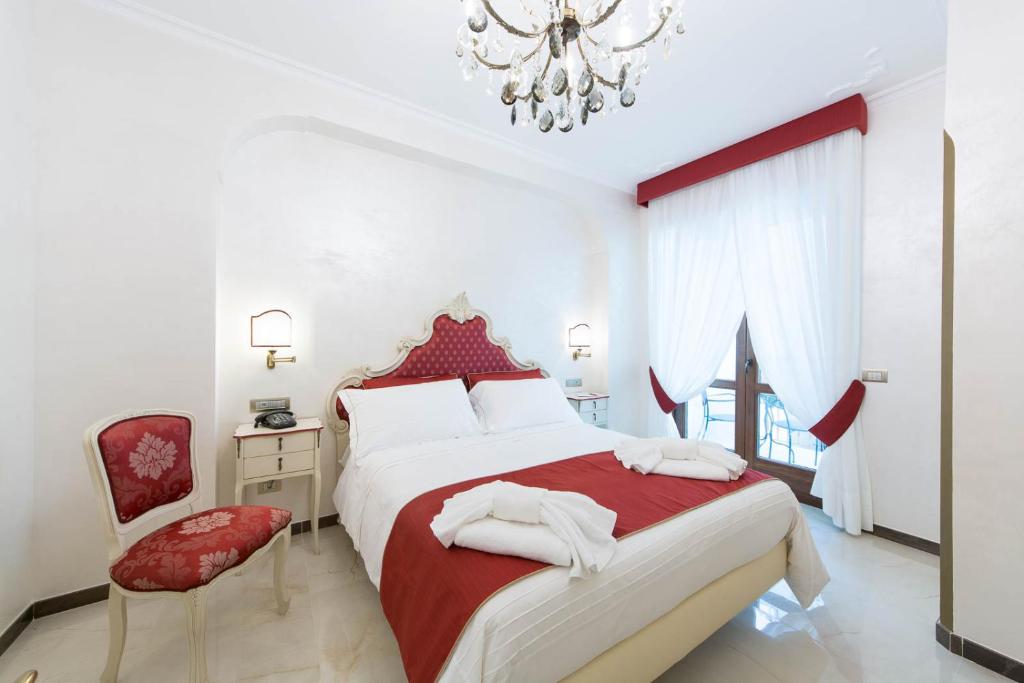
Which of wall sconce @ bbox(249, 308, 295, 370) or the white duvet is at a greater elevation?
wall sconce @ bbox(249, 308, 295, 370)

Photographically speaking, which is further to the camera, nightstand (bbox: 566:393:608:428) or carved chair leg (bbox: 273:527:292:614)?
nightstand (bbox: 566:393:608:428)

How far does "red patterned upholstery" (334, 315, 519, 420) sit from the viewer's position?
124 inches

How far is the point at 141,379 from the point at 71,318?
40cm

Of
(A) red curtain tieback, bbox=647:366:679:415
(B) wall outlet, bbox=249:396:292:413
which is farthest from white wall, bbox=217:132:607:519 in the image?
(A) red curtain tieback, bbox=647:366:679:415

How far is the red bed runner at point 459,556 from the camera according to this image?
1.18m

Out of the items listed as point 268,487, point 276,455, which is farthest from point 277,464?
point 268,487

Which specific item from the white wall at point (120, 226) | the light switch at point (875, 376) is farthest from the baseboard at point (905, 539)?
the white wall at point (120, 226)

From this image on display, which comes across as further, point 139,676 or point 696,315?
point 696,315

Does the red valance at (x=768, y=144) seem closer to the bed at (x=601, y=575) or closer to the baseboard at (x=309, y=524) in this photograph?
the bed at (x=601, y=575)

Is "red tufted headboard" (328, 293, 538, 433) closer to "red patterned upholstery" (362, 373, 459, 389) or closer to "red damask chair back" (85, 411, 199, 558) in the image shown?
"red patterned upholstery" (362, 373, 459, 389)

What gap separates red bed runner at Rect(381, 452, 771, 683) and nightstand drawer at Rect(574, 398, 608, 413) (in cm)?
163

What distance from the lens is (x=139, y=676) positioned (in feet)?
5.10

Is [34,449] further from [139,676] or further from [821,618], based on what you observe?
[821,618]

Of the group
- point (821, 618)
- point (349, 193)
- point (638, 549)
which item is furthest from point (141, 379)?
point (821, 618)
